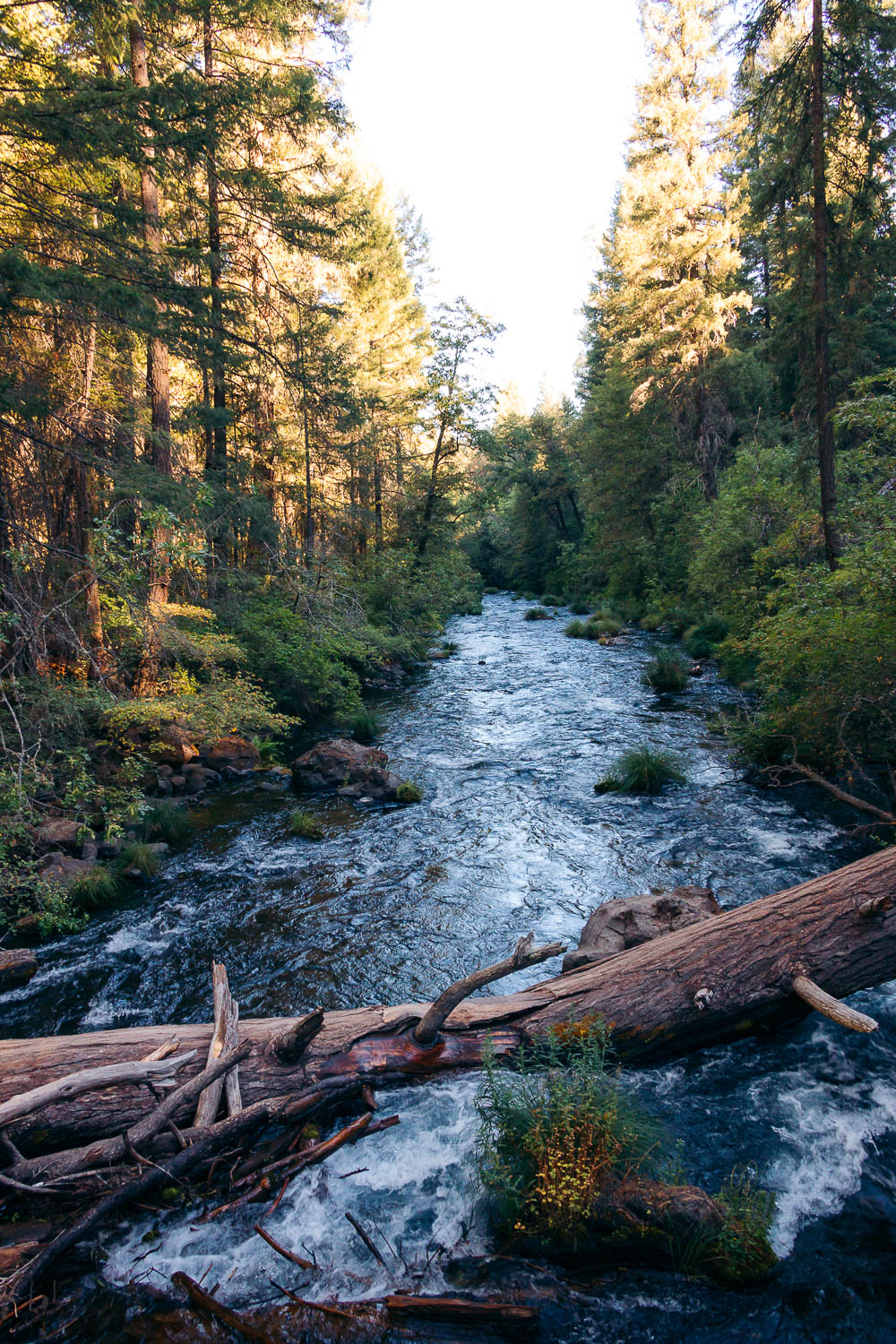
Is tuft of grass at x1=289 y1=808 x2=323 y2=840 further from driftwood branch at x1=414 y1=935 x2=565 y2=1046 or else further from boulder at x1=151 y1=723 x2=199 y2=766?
driftwood branch at x1=414 y1=935 x2=565 y2=1046

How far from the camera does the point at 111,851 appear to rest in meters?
8.71

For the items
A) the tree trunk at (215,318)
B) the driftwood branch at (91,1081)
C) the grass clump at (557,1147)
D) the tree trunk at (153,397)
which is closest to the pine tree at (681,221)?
the tree trunk at (215,318)

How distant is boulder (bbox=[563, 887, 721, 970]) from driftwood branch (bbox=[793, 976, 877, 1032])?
1.36m

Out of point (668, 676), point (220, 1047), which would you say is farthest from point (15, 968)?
point (668, 676)

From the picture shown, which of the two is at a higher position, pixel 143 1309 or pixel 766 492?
pixel 766 492

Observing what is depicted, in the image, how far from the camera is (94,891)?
7551 mm

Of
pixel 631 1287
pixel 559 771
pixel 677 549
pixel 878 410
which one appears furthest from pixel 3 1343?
pixel 677 549

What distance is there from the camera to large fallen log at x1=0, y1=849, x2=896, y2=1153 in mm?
4293

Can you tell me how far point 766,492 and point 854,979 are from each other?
13.4m

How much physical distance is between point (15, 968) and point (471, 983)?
4699 millimetres

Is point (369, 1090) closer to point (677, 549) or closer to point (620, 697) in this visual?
point (620, 697)

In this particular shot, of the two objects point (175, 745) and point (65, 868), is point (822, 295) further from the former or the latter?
point (65, 868)

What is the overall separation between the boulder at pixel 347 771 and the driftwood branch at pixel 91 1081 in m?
6.91

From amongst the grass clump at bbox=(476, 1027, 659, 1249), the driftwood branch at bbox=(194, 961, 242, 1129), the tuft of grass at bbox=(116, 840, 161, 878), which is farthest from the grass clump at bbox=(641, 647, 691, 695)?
the driftwood branch at bbox=(194, 961, 242, 1129)
